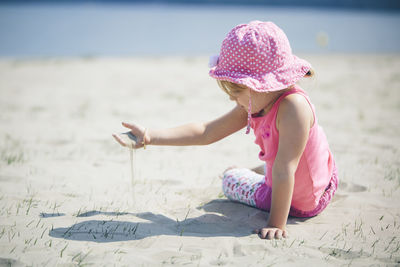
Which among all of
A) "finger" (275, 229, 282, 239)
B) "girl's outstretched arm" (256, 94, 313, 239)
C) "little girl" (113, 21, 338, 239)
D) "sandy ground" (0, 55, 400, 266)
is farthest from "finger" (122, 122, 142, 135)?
"finger" (275, 229, 282, 239)

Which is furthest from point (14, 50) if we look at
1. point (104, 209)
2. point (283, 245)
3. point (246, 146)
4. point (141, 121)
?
point (283, 245)

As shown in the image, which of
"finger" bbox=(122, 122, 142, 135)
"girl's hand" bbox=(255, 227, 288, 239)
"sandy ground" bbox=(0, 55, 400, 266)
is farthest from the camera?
"finger" bbox=(122, 122, 142, 135)

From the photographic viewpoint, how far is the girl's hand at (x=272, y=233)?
2.39m

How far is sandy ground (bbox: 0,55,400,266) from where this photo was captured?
2236mm

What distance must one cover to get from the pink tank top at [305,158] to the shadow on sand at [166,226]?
0.21 metres

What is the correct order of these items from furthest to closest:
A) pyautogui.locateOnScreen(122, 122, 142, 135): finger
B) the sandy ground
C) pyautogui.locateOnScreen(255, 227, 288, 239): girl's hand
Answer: pyautogui.locateOnScreen(122, 122, 142, 135): finger → pyautogui.locateOnScreen(255, 227, 288, 239): girl's hand → the sandy ground

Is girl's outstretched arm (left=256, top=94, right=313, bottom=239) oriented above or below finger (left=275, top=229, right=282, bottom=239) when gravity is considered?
above

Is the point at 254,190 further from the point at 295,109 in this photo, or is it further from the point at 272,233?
the point at 295,109

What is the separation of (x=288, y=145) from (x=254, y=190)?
Answer: 60cm

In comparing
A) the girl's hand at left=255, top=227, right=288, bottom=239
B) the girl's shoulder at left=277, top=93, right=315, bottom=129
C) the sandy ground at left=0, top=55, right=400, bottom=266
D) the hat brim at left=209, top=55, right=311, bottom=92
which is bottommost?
the sandy ground at left=0, top=55, right=400, bottom=266

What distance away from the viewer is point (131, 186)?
3.23 meters

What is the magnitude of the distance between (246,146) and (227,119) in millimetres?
1626

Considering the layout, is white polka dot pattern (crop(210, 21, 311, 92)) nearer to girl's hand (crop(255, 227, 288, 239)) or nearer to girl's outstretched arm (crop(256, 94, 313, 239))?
girl's outstretched arm (crop(256, 94, 313, 239))

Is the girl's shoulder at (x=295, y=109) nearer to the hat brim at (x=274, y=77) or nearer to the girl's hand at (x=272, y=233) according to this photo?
the hat brim at (x=274, y=77)
